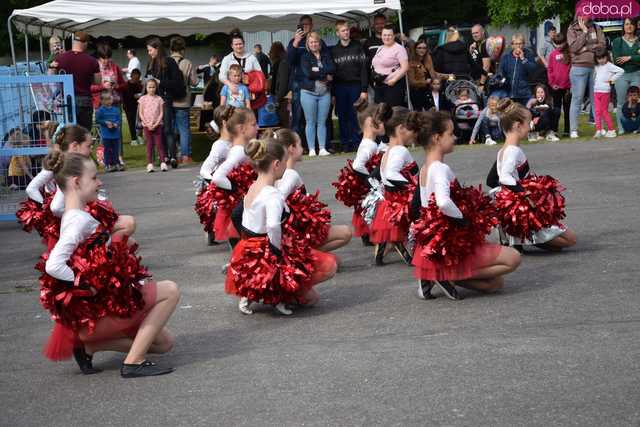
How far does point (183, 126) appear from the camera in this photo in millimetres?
18625

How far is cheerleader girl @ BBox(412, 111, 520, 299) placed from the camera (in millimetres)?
7765


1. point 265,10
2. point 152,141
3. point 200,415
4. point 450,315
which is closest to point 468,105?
point 265,10

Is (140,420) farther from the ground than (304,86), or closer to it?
closer to it

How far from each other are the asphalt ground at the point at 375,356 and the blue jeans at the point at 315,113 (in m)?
8.37

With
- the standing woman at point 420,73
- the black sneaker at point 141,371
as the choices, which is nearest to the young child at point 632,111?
the standing woman at point 420,73

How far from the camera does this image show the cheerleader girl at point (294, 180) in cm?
859

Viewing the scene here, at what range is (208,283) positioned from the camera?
916 centimetres

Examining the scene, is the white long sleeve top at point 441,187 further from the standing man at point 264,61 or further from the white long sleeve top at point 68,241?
the standing man at point 264,61

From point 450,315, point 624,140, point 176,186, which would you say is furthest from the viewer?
point 624,140

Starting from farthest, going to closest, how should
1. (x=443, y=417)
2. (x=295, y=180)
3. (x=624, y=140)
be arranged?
(x=624, y=140)
(x=295, y=180)
(x=443, y=417)

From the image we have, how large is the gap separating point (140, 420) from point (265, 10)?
13.5m

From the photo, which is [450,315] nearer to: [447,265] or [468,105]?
[447,265]

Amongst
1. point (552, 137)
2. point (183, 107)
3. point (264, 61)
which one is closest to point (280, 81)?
point (264, 61)

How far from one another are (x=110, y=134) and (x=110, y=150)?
0.36m
